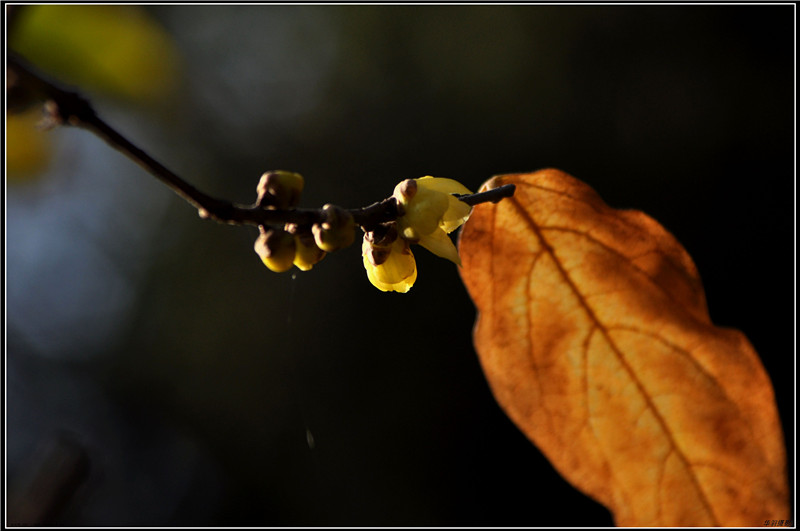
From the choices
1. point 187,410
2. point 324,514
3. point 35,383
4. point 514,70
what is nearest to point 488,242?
point 514,70

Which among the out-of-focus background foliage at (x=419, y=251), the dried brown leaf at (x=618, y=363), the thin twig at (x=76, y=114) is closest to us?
the thin twig at (x=76, y=114)

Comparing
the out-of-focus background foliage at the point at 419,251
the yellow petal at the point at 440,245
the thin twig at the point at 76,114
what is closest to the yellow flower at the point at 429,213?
the yellow petal at the point at 440,245

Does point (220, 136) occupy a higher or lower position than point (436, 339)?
higher

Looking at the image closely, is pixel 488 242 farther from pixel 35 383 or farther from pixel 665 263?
pixel 35 383

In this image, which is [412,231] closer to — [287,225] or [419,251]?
[287,225]

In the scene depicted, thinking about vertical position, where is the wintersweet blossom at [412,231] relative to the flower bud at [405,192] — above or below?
below

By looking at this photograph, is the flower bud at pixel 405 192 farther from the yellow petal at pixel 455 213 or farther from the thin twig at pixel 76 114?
the thin twig at pixel 76 114

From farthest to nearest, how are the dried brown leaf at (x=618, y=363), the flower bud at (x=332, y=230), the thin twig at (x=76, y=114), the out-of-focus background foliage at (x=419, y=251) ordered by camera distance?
the out-of-focus background foliage at (x=419, y=251) < the dried brown leaf at (x=618, y=363) < the flower bud at (x=332, y=230) < the thin twig at (x=76, y=114)

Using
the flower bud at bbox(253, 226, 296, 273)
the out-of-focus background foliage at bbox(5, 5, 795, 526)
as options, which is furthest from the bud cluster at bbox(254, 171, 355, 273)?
the out-of-focus background foliage at bbox(5, 5, 795, 526)
